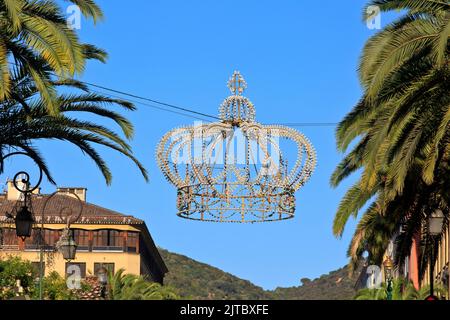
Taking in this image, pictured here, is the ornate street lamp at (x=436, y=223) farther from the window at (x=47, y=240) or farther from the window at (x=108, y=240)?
the window at (x=108, y=240)

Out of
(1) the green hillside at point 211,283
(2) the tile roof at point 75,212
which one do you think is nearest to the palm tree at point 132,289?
(2) the tile roof at point 75,212

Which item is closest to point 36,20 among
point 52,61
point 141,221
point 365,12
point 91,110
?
point 52,61

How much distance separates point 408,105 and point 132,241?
86.3 m

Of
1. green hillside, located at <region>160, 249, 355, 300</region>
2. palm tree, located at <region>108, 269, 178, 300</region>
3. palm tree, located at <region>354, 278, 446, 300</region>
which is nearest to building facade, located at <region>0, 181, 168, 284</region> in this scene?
palm tree, located at <region>108, 269, 178, 300</region>

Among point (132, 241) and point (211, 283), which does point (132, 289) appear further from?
point (211, 283)

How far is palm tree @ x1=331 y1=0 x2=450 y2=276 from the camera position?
2545cm

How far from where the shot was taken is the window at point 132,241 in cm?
11125

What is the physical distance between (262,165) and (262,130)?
1268 mm

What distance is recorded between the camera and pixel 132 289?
71250 millimetres

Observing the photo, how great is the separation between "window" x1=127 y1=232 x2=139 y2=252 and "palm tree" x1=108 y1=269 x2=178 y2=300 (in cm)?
3580

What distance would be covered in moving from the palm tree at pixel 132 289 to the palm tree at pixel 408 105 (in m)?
40.3

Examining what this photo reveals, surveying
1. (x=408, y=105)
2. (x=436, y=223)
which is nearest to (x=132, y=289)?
(x=436, y=223)

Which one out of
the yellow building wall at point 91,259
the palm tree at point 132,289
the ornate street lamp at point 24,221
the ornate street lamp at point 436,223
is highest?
the yellow building wall at point 91,259
